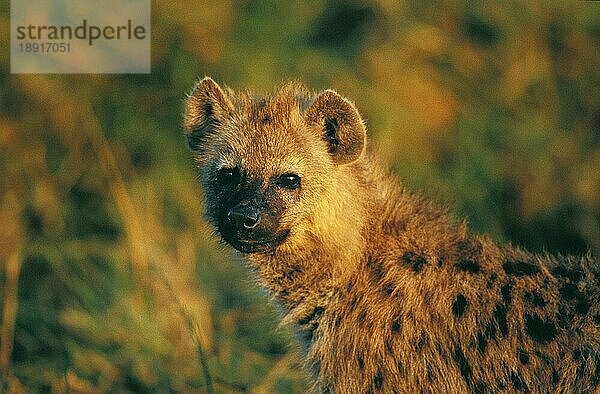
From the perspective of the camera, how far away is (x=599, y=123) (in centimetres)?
738

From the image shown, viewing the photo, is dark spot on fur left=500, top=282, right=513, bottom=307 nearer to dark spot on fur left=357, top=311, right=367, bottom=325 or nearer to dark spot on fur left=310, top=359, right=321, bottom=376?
dark spot on fur left=357, top=311, right=367, bottom=325

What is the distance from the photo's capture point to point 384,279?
16.0 ft

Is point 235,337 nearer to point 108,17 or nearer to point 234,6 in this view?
point 108,17

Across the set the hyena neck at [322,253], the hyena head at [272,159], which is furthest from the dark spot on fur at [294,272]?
the hyena head at [272,159]

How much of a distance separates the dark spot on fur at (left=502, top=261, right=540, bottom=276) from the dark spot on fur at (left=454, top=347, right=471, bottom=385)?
0.41 m

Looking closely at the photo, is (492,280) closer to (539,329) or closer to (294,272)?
(539,329)

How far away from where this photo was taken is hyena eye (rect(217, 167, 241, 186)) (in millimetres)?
4926

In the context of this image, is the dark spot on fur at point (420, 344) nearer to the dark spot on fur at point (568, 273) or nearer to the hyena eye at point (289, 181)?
the dark spot on fur at point (568, 273)

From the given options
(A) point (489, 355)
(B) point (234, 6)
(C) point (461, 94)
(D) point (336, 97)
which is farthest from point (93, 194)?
(A) point (489, 355)

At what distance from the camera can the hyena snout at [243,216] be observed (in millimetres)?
4680

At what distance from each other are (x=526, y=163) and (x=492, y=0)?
1.25 m

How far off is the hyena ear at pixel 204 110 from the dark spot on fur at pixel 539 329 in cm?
170

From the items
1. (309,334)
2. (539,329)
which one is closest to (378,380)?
(309,334)

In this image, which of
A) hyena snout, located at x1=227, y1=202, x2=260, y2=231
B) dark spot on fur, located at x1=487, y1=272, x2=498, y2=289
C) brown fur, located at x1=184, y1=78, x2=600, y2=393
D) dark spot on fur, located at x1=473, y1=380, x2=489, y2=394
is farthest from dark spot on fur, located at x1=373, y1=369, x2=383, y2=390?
hyena snout, located at x1=227, y1=202, x2=260, y2=231
